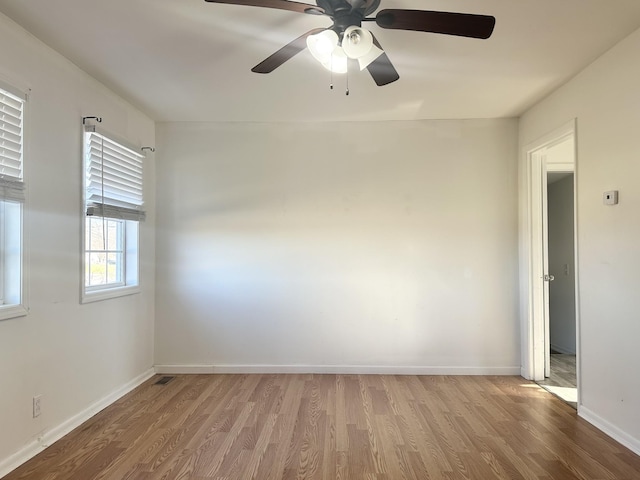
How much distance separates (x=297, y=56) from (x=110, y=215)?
188 cm

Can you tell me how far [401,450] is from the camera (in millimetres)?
2287

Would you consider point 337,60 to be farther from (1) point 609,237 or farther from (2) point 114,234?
(2) point 114,234

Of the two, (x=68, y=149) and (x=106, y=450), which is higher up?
(x=68, y=149)

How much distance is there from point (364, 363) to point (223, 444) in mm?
1681

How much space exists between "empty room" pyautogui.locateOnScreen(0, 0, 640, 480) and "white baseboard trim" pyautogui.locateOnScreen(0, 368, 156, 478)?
0.04 ft

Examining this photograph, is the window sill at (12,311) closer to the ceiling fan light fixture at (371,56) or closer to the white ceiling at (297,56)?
the white ceiling at (297,56)

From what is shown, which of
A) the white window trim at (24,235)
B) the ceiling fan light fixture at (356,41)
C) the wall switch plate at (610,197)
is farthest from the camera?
the wall switch plate at (610,197)

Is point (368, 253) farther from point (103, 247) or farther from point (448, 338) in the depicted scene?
point (103, 247)

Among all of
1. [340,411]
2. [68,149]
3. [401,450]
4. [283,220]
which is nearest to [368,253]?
[283,220]

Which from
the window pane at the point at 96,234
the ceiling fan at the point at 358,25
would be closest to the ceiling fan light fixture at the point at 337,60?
the ceiling fan at the point at 358,25

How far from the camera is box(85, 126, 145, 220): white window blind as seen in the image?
2766 millimetres

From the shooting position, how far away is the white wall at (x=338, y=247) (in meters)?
3.66

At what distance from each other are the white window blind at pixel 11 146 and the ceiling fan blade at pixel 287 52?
142 cm

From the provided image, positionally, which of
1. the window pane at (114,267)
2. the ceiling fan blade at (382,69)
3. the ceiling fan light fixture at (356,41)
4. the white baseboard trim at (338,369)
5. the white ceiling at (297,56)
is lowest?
the white baseboard trim at (338,369)
